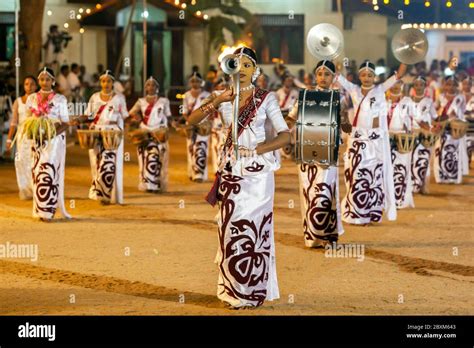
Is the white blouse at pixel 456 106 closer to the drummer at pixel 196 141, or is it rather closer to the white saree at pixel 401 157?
the white saree at pixel 401 157

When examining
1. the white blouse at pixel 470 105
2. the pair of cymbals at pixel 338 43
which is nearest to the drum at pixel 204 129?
the white blouse at pixel 470 105

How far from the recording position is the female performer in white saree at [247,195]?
28.9 feet

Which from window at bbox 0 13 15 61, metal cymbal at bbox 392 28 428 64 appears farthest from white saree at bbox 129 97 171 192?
window at bbox 0 13 15 61

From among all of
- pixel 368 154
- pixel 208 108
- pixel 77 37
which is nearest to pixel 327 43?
pixel 368 154

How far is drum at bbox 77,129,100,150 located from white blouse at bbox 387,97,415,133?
13.9ft

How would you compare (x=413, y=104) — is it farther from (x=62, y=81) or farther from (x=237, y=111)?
(x=62, y=81)

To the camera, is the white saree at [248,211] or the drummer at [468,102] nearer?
the white saree at [248,211]

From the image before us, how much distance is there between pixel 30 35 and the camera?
23.3 metres

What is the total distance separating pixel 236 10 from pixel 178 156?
1142cm

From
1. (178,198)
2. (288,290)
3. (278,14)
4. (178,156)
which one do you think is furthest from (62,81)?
(288,290)

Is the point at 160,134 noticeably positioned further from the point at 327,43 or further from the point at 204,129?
the point at 327,43

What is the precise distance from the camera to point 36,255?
11609mm

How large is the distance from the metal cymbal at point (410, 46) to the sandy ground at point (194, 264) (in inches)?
85.0

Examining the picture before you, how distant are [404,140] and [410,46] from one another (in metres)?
2.24
